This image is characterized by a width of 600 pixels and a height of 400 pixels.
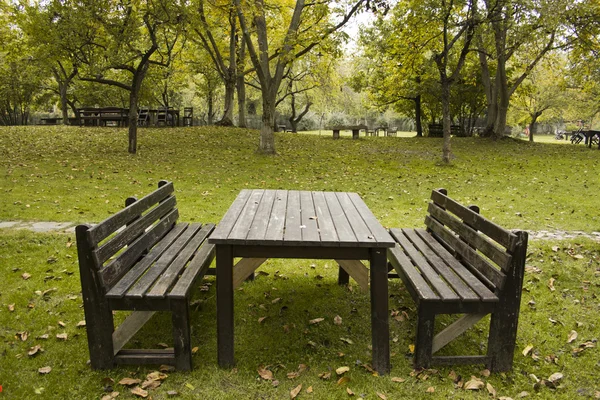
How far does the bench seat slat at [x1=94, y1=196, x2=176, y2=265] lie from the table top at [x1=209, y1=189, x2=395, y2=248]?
748 mm

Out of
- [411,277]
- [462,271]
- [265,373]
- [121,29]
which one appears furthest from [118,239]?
[121,29]

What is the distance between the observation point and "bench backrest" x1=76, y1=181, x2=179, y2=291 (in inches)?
109

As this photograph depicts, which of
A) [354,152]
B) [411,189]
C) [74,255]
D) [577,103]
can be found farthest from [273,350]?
[577,103]

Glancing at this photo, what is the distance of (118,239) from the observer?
3.11 metres

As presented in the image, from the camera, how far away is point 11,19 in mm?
18562

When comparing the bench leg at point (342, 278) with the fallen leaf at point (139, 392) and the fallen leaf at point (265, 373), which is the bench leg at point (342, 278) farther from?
the fallen leaf at point (139, 392)

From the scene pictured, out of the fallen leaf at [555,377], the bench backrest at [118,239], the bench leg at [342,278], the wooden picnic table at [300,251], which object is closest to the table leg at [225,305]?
the wooden picnic table at [300,251]

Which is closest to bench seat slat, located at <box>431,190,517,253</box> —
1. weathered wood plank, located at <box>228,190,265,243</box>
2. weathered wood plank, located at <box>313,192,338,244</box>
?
weathered wood plank, located at <box>313,192,338,244</box>

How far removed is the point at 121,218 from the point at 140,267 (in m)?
0.43

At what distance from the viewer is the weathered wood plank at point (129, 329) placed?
9.95 feet

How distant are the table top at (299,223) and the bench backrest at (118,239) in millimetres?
751

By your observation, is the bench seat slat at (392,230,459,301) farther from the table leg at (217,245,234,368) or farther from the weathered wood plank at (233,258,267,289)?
the table leg at (217,245,234,368)

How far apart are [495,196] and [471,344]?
265 inches

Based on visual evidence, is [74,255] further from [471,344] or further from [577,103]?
[577,103]
